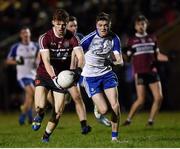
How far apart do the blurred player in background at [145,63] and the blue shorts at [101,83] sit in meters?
4.04

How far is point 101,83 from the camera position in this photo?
13.1m

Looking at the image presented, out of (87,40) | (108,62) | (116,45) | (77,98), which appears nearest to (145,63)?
(77,98)

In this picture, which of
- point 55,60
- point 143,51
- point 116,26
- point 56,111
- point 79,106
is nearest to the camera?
point 56,111

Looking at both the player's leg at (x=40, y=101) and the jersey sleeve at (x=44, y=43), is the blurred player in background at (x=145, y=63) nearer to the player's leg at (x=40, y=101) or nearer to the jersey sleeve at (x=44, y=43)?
the player's leg at (x=40, y=101)

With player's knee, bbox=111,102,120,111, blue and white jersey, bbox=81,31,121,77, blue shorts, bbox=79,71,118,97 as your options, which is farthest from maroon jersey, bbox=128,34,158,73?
player's knee, bbox=111,102,120,111

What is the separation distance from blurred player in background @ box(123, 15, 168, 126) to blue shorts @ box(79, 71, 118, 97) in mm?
4038

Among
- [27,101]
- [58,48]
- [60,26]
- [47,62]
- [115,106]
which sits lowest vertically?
[27,101]

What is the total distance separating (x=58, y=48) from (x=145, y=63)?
5.50 meters

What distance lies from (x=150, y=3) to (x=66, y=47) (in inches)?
586

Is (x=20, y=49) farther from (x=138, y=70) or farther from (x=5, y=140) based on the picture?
(x=5, y=140)

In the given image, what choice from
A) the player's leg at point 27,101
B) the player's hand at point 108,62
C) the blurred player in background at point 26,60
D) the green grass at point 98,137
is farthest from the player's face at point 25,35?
the player's hand at point 108,62

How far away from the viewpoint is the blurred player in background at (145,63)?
17125 millimetres

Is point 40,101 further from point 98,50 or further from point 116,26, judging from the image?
point 116,26

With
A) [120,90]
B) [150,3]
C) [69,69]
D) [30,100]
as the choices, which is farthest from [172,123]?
[150,3]
